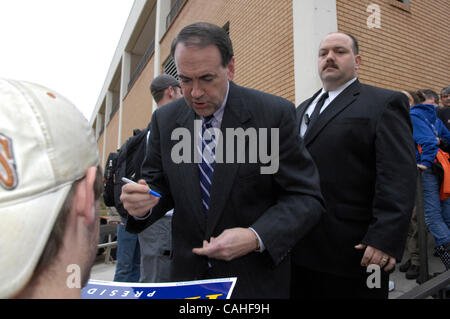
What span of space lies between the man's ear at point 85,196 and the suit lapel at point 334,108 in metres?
1.45

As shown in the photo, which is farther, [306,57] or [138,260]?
[306,57]

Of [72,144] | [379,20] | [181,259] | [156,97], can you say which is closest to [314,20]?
[379,20]

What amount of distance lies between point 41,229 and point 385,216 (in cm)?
156

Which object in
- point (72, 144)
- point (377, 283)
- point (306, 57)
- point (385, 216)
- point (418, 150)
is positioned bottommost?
point (377, 283)

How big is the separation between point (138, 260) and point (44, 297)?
2834 mm

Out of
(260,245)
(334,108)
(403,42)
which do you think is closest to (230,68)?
(334,108)

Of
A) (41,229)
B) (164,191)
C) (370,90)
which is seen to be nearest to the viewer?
(41,229)

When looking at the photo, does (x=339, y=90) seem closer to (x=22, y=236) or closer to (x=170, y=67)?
(x=22, y=236)

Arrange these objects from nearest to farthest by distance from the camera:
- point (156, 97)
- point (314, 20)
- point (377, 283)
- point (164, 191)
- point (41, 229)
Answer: point (41, 229) < point (164, 191) < point (377, 283) < point (156, 97) < point (314, 20)

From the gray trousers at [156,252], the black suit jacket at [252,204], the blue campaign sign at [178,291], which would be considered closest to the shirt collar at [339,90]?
the black suit jacket at [252,204]

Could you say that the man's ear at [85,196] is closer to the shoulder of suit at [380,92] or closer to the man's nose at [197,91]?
the man's nose at [197,91]

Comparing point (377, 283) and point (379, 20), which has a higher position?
point (379, 20)

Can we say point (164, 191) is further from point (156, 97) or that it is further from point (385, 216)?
point (156, 97)

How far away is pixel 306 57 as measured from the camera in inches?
155
